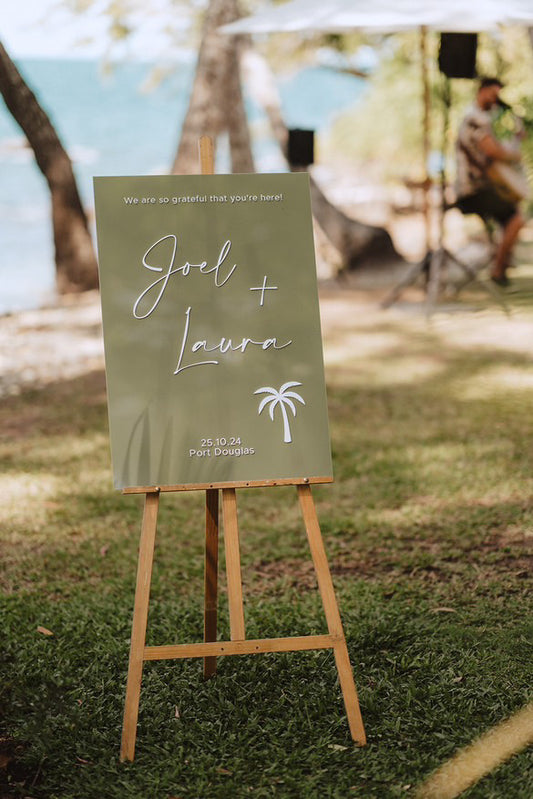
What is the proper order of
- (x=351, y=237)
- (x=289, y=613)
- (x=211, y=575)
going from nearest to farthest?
(x=211, y=575), (x=289, y=613), (x=351, y=237)

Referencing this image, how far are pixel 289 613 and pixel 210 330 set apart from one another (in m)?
1.27

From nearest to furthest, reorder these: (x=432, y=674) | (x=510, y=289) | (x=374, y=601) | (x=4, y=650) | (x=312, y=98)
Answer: (x=432, y=674)
(x=4, y=650)
(x=374, y=601)
(x=510, y=289)
(x=312, y=98)

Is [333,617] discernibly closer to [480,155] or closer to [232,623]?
[232,623]

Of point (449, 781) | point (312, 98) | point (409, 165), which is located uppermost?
point (312, 98)

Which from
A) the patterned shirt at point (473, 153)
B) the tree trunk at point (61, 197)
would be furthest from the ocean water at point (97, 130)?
the patterned shirt at point (473, 153)

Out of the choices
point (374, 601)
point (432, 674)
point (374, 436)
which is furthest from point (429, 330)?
point (432, 674)

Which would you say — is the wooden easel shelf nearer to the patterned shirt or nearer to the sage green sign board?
the sage green sign board

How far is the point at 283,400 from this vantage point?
2.69 metres

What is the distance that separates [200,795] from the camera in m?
2.48

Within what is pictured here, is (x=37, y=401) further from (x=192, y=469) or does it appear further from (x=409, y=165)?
(x=409, y=165)

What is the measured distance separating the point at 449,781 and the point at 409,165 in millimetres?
19369

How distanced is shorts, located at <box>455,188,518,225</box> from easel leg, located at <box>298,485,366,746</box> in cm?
598

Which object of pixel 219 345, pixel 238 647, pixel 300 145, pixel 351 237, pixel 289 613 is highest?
pixel 300 145

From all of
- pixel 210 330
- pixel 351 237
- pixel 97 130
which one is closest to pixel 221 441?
pixel 210 330
